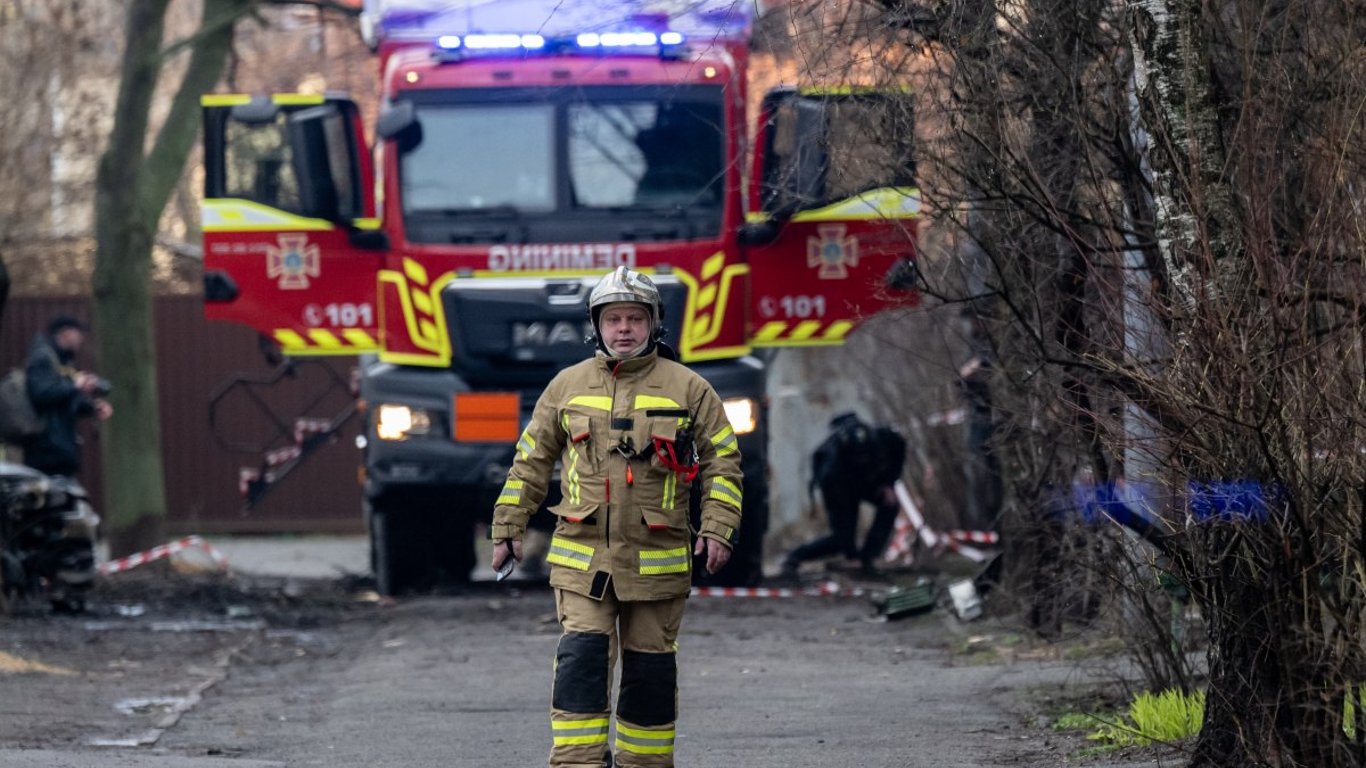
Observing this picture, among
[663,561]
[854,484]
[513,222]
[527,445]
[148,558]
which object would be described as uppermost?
[513,222]

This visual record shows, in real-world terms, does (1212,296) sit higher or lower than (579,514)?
higher

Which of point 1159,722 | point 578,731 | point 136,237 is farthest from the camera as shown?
point 136,237

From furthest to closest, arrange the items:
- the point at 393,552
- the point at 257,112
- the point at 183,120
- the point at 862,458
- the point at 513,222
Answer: the point at 183,120, the point at 862,458, the point at 393,552, the point at 513,222, the point at 257,112

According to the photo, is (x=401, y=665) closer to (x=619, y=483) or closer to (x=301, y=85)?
(x=619, y=483)

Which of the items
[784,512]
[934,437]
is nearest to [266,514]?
[784,512]

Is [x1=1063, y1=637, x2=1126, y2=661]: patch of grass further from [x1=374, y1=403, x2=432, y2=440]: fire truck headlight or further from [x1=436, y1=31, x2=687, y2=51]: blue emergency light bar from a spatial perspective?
[x1=436, y1=31, x2=687, y2=51]: blue emergency light bar

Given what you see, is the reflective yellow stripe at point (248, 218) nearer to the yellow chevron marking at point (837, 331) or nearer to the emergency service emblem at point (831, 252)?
the emergency service emblem at point (831, 252)

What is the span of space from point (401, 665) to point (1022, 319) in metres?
3.97

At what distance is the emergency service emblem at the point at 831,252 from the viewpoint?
38.1 feet


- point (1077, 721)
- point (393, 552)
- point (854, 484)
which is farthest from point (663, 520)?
point (854, 484)

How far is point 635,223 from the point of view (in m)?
11.5

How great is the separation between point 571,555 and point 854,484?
26.1ft

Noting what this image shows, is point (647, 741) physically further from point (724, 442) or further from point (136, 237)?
point (136, 237)

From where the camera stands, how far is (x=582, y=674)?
5.87 m
